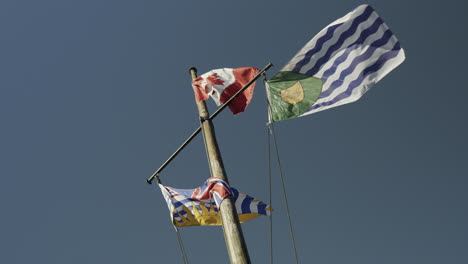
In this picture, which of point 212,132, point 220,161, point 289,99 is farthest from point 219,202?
point 289,99

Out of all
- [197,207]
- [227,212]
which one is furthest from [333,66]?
[197,207]

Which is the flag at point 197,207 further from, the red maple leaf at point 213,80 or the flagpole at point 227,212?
the red maple leaf at point 213,80

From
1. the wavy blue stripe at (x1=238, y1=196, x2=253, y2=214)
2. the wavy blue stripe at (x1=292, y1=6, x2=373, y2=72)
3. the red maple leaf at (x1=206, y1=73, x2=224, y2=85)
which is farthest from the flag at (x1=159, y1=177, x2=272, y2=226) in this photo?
the wavy blue stripe at (x1=292, y1=6, x2=373, y2=72)

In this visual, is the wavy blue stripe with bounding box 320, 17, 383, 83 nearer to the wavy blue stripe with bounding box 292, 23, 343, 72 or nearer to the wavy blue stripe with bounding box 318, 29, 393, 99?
the wavy blue stripe with bounding box 318, 29, 393, 99

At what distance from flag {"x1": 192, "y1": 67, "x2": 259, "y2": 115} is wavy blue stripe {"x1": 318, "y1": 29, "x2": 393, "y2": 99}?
1667 millimetres

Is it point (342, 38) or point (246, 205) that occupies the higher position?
point (342, 38)

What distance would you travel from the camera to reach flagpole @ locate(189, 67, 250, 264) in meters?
5.94

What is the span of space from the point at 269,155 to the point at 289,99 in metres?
1.46

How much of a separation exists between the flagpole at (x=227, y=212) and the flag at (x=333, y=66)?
1.34 m

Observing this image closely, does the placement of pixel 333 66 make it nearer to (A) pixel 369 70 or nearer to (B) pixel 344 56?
(B) pixel 344 56

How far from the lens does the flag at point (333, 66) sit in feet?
26.0

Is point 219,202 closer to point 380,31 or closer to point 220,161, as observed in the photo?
point 220,161

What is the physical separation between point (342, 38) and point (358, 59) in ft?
1.66

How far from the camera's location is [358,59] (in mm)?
8016
